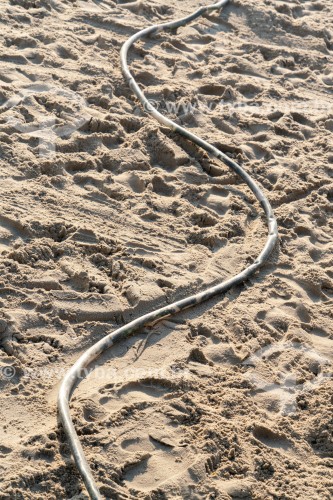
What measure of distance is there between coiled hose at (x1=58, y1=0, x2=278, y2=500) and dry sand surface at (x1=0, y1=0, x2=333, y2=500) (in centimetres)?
5

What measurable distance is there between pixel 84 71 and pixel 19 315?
2.18 m

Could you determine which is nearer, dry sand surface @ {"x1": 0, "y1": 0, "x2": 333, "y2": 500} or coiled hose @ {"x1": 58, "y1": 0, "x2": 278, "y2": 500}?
coiled hose @ {"x1": 58, "y1": 0, "x2": 278, "y2": 500}

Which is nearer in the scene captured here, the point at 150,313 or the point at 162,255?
the point at 150,313

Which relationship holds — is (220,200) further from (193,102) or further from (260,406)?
(260,406)

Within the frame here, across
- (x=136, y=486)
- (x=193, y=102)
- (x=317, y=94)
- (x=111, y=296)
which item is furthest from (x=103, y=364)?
(x=317, y=94)

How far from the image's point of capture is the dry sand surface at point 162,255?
3.07 m

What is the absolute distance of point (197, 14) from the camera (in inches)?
238

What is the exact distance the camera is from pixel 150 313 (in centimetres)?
361

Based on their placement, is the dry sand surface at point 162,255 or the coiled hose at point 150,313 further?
the dry sand surface at point 162,255

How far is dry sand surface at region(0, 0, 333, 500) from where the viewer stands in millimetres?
3070

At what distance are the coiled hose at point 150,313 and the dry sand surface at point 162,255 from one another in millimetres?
50

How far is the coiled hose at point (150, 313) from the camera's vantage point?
9.66 feet

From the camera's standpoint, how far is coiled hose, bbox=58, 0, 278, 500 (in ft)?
9.66

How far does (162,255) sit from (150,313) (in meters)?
0.46
